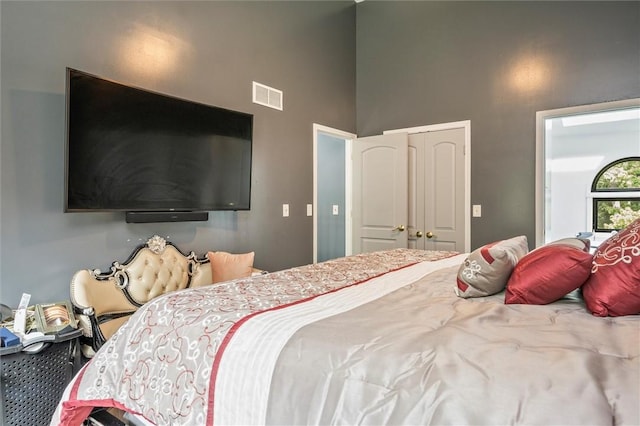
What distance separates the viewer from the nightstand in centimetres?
166

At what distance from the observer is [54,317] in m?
1.95

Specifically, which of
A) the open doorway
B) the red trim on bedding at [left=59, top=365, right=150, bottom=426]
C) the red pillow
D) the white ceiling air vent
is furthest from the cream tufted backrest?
the open doorway

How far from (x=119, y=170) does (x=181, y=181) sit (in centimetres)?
45

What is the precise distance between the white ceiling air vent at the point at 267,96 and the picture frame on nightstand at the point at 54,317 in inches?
88.9

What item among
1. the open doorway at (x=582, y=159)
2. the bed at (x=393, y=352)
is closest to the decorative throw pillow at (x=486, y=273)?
the bed at (x=393, y=352)

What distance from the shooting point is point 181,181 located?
106 inches

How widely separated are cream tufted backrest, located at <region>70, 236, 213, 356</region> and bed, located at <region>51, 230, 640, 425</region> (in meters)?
0.67

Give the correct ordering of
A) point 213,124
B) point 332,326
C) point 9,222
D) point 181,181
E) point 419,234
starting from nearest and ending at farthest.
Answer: point 332,326, point 9,222, point 181,181, point 213,124, point 419,234

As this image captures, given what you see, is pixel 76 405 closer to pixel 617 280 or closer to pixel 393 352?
pixel 393 352

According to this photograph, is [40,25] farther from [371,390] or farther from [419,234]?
[419,234]

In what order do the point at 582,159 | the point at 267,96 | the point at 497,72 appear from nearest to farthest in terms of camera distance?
the point at 267,96
the point at 497,72
the point at 582,159

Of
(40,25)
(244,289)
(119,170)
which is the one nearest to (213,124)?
(119,170)

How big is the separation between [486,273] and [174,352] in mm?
1163

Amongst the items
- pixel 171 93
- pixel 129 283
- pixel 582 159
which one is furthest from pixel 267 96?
pixel 582 159
